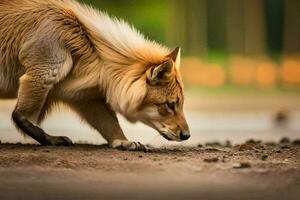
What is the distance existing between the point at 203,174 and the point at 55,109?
105 inches

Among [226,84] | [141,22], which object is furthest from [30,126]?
[141,22]

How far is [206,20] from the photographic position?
133 ft

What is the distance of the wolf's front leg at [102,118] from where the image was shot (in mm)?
9211

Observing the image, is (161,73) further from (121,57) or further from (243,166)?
(243,166)

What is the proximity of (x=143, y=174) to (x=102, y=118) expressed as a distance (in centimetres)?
218

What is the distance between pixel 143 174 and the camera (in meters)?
7.16

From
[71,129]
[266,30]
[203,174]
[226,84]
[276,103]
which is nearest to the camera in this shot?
[203,174]

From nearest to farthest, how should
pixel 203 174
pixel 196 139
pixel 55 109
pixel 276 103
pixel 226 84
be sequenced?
pixel 203 174, pixel 55 109, pixel 196 139, pixel 276 103, pixel 226 84

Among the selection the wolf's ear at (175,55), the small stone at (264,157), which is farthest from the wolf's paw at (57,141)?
the small stone at (264,157)

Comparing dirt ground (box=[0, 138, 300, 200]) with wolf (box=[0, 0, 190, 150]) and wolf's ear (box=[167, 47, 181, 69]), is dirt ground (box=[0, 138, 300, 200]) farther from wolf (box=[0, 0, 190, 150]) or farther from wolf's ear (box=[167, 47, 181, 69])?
wolf's ear (box=[167, 47, 181, 69])

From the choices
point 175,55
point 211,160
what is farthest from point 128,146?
point 211,160

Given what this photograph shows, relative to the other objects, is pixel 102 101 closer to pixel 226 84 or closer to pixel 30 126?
pixel 30 126

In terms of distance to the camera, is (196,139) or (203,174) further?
(196,139)

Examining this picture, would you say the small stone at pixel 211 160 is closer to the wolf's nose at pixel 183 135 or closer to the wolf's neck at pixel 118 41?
the wolf's nose at pixel 183 135
